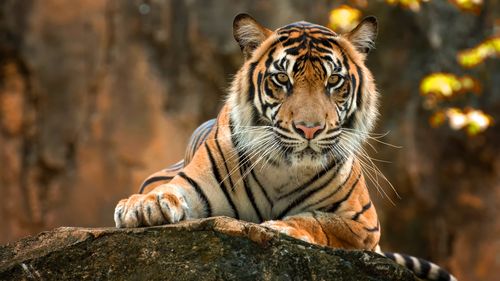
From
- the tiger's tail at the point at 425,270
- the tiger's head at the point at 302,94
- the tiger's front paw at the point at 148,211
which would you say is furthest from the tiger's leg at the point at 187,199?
the tiger's tail at the point at 425,270

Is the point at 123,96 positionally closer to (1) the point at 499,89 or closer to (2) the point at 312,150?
(1) the point at 499,89

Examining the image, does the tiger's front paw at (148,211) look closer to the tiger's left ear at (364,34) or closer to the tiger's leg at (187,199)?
the tiger's leg at (187,199)

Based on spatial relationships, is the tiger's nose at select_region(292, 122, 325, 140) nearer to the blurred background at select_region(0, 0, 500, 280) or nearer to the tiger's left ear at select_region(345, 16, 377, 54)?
the tiger's left ear at select_region(345, 16, 377, 54)

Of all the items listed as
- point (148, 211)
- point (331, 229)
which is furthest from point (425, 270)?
point (148, 211)

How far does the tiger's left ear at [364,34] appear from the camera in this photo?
14.6 ft

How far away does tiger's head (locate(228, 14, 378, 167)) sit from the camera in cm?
392

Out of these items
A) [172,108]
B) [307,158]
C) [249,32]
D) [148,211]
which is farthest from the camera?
[172,108]

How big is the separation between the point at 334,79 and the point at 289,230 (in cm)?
89

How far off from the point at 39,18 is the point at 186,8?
1533 millimetres

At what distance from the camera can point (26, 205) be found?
9023 mm

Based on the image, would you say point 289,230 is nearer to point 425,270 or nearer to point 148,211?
point 148,211

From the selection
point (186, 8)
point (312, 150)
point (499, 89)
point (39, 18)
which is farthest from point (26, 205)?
point (312, 150)

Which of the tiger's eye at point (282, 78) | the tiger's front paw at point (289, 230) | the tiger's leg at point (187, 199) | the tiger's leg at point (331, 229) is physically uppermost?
the tiger's eye at point (282, 78)

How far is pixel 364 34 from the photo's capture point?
4.46m
